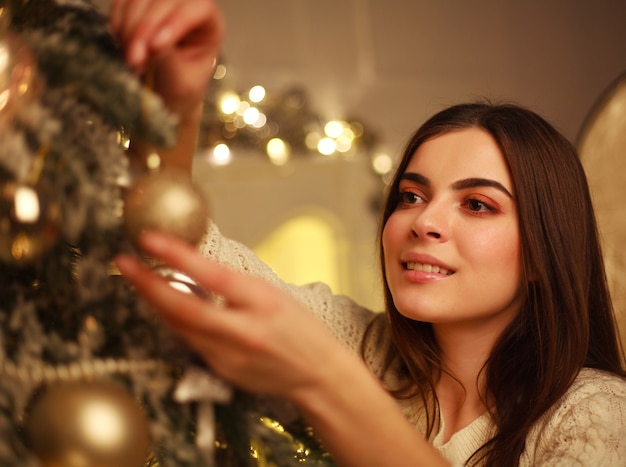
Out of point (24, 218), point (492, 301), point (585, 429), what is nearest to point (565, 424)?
point (585, 429)

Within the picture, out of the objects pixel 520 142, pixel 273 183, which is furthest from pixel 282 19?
pixel 520 142

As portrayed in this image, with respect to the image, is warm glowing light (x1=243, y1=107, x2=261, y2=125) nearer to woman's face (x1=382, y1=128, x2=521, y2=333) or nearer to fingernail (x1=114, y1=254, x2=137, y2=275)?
woman's face (x1=382, y1=128, x2=521, y2=333)

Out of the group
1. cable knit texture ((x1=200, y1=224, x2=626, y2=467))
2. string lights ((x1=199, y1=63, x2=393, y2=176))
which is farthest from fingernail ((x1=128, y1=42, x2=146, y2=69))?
string lights ((x1=199, y1=63, x2=393, y2=176))

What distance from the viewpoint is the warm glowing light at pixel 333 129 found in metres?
2.94

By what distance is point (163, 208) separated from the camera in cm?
41

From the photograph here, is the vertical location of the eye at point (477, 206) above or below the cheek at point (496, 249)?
above

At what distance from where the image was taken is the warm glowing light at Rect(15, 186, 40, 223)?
40cm

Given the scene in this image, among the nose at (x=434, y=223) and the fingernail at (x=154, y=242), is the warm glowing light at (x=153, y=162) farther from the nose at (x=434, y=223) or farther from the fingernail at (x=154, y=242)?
the nose at (x=434, y=223)

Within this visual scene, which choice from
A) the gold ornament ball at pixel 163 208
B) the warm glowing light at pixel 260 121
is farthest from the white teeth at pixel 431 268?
the warm glowing light at pixel 260 121

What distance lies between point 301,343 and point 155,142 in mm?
167

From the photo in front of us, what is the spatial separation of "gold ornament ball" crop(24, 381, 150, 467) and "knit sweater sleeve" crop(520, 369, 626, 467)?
0.67 meters

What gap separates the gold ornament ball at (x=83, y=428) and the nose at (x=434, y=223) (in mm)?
680

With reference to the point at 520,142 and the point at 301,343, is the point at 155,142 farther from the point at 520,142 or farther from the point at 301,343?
the point at 520,142

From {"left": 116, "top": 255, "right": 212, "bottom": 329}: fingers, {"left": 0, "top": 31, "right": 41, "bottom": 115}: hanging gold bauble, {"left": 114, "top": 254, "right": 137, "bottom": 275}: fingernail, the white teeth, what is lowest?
the white teeth
